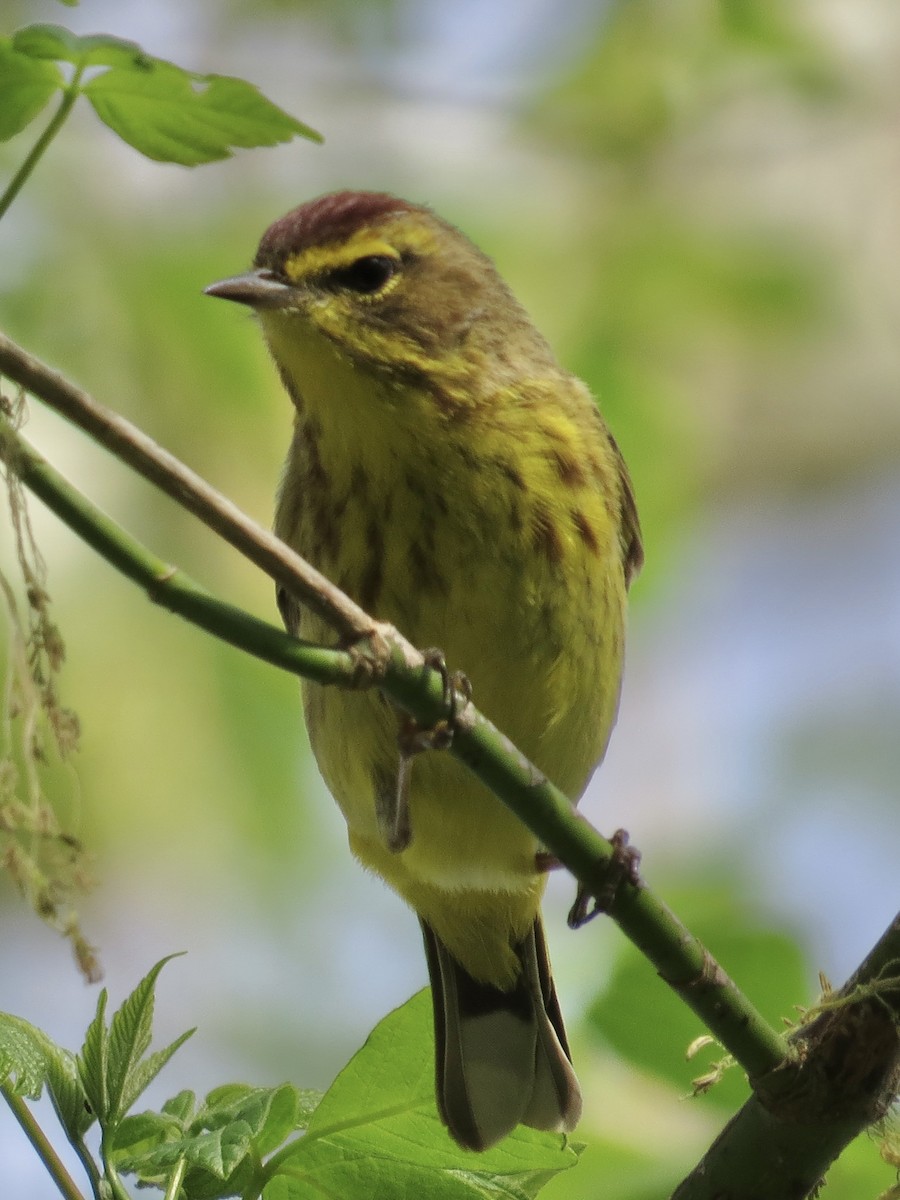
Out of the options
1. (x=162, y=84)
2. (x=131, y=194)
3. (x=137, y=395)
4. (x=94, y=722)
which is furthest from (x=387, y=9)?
(x=162, y=84)

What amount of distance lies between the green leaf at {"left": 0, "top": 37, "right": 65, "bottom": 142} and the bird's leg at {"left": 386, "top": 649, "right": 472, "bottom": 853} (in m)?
0.79

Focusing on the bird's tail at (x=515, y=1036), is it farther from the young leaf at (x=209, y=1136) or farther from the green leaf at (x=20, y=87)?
the green leaf at (x=20, y=87)

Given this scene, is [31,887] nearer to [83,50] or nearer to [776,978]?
[83,50]

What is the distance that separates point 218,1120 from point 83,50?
4.27 feet

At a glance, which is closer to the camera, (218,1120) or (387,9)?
(218,1120)

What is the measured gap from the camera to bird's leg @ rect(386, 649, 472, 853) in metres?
1.87

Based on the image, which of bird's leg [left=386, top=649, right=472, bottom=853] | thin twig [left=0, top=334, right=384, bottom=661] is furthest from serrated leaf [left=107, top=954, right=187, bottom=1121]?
thin twig [left=0, top=334, right=384, bottom=661]

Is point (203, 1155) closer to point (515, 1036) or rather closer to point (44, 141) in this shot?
point (44, 141)

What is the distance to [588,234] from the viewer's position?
19.1 ft

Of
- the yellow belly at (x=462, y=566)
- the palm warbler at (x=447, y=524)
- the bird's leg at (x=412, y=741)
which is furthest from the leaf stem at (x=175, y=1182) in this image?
the yellow belly at (x=462, y=566)

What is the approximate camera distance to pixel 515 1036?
418 centimetres

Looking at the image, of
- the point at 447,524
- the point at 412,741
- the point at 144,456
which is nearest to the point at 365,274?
the point at 447,524

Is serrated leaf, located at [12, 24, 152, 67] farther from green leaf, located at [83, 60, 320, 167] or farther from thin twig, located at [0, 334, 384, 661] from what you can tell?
thin twig, located at [0, 334, 384, 661]

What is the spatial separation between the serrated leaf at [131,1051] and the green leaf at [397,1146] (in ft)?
0.67
